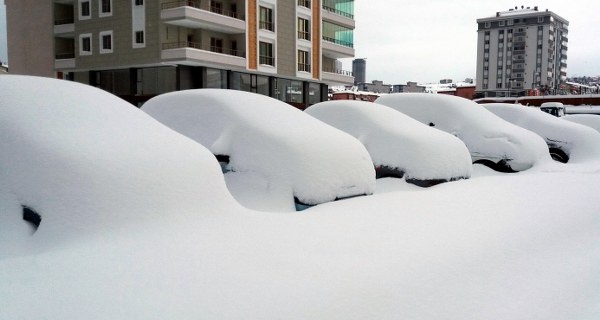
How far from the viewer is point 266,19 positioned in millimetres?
30344

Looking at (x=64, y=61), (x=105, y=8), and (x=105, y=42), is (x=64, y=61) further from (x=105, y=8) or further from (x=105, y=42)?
(x=105, y=8)

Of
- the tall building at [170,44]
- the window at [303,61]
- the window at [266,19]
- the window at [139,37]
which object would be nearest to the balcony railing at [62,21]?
the tall building at [170,44]

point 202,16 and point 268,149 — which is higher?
point 202,16


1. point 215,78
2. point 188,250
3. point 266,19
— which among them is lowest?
point 188,250

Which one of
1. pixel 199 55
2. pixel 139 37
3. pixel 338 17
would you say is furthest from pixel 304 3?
pixel 139 37

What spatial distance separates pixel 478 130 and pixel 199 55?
59.9 feet

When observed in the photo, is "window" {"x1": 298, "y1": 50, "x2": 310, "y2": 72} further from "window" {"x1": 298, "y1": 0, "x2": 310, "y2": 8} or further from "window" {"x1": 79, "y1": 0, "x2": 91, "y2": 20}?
"window" {"x1": 79, "y1": 0, "x2": 91, "y2": 20}

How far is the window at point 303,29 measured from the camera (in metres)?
32.9

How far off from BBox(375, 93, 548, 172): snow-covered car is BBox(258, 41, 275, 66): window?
20.0 m

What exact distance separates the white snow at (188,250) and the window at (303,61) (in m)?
28.5

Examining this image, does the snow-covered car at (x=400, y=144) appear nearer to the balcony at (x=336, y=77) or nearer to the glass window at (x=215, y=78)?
the glass window at (x=215, y=78)

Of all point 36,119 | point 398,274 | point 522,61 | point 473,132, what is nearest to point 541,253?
point 398,274

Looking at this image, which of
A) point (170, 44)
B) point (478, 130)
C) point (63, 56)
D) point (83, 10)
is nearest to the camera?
point (478, 130)

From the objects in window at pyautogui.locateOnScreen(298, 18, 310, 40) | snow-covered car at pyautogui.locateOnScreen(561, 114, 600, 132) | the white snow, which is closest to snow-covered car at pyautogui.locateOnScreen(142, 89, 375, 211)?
the white snow
